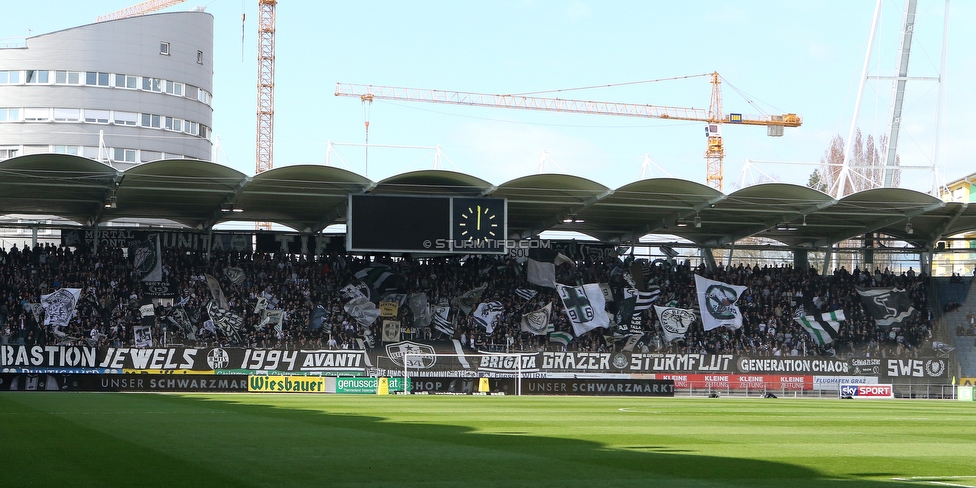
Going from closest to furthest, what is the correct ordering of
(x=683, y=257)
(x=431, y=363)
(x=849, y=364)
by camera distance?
(x=431, y=363) < (x=849, y=364) < (x=683, y=257)

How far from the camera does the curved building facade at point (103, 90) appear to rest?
72250 mm

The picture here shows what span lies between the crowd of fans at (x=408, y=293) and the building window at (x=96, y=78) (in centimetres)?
2884

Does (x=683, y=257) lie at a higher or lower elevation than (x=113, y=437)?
higher

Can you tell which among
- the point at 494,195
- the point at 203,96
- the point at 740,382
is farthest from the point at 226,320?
the point at 203,96

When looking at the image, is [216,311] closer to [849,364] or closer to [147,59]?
[849,364]

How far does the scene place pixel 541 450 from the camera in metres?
15.4

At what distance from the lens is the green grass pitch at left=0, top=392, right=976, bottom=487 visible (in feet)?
39.5

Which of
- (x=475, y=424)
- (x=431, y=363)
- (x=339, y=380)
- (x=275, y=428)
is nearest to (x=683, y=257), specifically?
(x=431, y=363)

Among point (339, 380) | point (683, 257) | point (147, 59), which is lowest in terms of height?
point (339, 380)

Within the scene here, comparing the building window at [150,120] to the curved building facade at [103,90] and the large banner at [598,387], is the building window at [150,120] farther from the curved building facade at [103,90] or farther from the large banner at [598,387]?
the large banner at [598,387]

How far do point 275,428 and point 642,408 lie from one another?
43.2ft

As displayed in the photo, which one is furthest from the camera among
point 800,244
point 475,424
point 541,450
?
point 800,244

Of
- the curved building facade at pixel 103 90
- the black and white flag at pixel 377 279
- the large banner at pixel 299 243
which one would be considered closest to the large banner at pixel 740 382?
the black and white flag at pixel 377 279

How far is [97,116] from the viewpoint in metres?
73.2
